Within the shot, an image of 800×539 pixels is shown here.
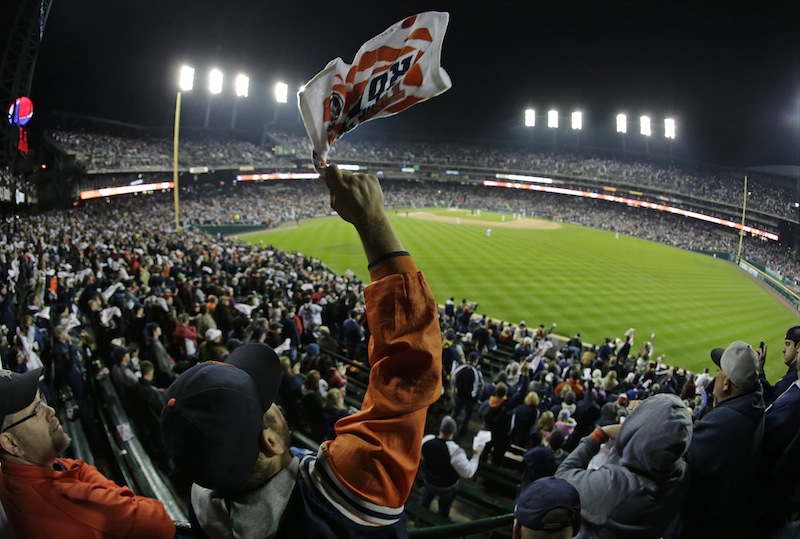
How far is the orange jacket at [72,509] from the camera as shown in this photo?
1939 mm

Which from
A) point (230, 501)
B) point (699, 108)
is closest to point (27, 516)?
point (230, 501)

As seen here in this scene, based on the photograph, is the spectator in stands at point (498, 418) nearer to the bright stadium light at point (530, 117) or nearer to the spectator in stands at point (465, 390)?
the spectator in stands at point (465, 390)

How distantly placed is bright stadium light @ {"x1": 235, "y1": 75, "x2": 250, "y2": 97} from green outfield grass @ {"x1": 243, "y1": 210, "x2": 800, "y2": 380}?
91.7 feet

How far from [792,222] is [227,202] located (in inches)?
2518

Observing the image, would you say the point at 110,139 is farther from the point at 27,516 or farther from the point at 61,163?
the point at 27,516

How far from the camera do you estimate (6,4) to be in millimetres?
25906

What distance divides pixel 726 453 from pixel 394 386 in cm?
249

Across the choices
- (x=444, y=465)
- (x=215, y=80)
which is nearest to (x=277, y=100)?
(x=215, y=80)

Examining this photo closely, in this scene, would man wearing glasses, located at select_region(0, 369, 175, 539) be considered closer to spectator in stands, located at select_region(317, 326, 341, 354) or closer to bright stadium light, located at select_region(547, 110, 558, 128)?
spectator in stands, located at select_region(317, 326, 341, 354)

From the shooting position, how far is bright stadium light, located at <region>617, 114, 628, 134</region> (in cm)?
6845

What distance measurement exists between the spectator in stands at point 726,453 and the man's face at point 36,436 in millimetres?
3470

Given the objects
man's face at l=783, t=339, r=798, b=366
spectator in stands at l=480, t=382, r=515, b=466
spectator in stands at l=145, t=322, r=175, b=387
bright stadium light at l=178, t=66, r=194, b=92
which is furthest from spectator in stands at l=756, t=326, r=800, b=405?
bright stadium light at l=178, t=66, r=194, b=92

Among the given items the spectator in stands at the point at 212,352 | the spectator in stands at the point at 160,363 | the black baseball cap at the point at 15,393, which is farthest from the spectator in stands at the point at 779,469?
the spectator in stands at the point at 160,363

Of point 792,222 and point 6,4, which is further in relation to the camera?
point 792,222
